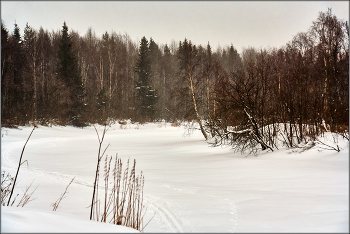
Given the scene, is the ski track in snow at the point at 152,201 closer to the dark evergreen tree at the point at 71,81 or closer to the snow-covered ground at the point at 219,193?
the snow-covered ground at the point at 219,193

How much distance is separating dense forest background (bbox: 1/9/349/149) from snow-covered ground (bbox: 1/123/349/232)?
1.35 metres

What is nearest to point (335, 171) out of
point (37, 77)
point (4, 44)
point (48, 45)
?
point (4, 44)

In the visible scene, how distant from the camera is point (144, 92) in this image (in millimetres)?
40344

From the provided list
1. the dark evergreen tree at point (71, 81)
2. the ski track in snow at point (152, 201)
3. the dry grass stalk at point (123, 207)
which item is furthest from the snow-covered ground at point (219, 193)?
the dark evergreen tree at point (71, 81)

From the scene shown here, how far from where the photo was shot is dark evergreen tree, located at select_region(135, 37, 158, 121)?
128 feet

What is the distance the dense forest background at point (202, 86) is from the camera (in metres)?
9.58

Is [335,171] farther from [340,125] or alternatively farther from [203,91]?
[203,91]

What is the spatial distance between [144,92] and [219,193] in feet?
117

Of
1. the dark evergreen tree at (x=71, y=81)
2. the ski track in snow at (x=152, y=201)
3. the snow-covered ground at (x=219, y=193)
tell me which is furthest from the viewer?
the dark evergreen tree at (x=71, y=81)

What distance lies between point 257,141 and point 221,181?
4.00 metres

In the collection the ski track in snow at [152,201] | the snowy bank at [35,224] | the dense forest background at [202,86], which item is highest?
the dense forest background at [202,86]

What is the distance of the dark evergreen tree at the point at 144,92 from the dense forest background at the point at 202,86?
0.15 meters

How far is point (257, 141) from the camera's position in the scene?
10.0 metres

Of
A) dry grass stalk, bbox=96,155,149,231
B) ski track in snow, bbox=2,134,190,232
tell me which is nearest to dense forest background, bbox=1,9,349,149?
ski track in snow, bbox=2,134,190,232
